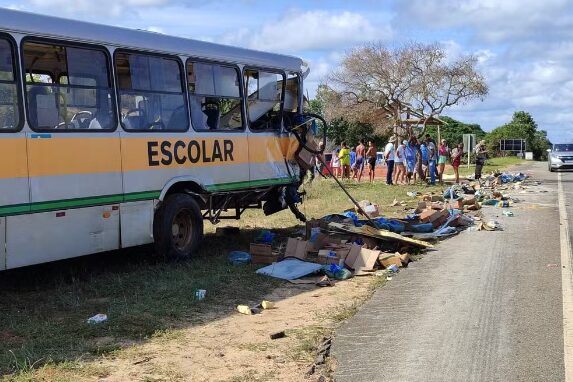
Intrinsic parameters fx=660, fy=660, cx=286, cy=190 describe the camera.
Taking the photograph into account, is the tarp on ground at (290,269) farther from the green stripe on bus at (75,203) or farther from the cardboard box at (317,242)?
the green stripe on bus at (75,203)

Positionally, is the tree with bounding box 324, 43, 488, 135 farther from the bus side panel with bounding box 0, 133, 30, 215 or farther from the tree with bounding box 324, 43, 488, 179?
the bus side panel with bounding box 0, 133, 30, 215

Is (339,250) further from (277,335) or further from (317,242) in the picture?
(277,335)

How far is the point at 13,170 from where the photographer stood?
6.83 metres

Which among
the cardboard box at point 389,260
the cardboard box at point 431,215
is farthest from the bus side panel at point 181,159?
the cardboard box at point 431,215

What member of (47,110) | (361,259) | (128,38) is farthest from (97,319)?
(361,259)

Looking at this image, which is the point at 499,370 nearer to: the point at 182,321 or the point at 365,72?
the point at 182,321

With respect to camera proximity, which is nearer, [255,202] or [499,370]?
[499,370]

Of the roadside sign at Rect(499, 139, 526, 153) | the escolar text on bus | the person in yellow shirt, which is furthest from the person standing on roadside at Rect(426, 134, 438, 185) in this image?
the roadside sign at Rect(499, 139, 526, 153)

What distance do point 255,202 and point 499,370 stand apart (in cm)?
647

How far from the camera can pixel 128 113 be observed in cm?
839

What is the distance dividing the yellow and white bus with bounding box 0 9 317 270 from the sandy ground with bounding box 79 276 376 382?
217cm

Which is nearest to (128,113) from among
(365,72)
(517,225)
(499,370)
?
(499,370)

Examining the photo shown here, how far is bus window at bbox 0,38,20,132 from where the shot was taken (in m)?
6.84

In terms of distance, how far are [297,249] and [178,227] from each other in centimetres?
173
